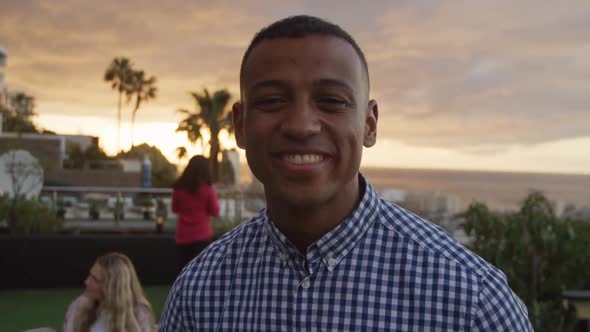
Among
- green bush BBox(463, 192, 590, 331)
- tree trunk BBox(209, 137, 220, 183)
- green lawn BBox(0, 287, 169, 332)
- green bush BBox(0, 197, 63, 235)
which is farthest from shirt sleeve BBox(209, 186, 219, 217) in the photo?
tree trunk BBox(209, 137, 220, 183)

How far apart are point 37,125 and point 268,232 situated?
46.5 meters

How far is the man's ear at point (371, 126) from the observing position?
4.16 ft

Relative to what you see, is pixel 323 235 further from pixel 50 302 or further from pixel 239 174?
pixel 239 174

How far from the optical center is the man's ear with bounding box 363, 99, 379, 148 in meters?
1.27

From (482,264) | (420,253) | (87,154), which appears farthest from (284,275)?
(87,154)

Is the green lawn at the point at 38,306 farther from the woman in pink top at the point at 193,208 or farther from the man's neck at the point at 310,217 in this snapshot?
the man's neck at the point at 310,217

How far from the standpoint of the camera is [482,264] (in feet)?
3.74

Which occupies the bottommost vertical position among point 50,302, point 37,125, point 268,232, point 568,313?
point 50,302

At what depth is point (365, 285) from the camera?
1.16m

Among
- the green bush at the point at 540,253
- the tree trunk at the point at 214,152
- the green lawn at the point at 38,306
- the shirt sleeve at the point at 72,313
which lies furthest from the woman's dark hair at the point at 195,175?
the tree trunk at the point at 214,152

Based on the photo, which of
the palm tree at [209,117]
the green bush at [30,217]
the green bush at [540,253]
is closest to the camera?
the green bush at [540,253]

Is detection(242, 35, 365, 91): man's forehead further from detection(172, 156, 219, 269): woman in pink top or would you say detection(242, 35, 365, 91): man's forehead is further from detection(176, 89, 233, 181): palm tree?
detection(176, 89, 233, 181): palm tree

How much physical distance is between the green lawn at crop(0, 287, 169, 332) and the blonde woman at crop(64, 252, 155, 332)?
2.85m

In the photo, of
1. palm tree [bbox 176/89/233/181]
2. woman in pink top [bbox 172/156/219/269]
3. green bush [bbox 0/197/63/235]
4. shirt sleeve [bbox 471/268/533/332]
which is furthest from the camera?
palm tree [bbox 176/89/233/181]
